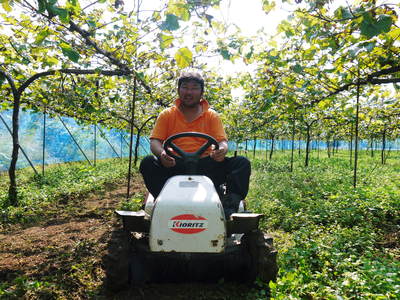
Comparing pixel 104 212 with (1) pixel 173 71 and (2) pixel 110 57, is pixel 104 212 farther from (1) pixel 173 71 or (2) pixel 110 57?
(1) pixel 173 71

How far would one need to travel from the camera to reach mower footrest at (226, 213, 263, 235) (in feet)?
7.40

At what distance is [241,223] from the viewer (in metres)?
2.27

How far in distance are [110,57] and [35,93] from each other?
4301 mm

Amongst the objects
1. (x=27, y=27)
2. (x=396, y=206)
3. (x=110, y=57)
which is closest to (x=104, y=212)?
(x=110, y=57)

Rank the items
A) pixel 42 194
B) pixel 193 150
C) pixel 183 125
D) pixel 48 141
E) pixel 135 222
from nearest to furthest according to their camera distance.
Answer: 1. pixel 135 222
2. pixel 193 150
3. pixel 183 125
4. pixel 42 194
5. pixel 48 141

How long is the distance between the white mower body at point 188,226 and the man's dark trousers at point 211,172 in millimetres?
627

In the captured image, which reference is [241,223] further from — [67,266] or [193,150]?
[67,266]

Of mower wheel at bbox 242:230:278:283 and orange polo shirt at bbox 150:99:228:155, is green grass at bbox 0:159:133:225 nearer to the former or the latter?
orange polo shirt at bbox 150:99:228:155

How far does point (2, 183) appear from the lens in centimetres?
836

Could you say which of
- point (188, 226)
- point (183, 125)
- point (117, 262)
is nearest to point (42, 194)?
point (183, 125)

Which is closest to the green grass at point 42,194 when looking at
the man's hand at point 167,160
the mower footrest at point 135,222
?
the mower footrest at point 135,222

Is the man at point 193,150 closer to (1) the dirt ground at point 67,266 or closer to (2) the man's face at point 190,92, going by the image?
(2) the man's face at point 190,92

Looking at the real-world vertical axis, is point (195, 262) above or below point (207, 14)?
below

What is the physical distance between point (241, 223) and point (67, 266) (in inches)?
74.4
